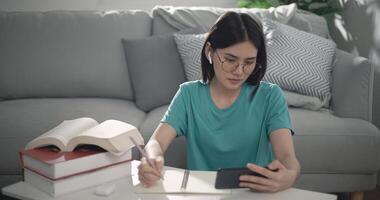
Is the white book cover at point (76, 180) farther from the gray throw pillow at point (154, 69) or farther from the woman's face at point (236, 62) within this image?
the gray throw pillow at point (154, 69)

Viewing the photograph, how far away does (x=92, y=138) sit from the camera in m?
1.27

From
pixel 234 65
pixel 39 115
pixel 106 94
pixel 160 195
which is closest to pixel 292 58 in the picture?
pixel 106 94

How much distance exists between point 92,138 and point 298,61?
52.0 inches

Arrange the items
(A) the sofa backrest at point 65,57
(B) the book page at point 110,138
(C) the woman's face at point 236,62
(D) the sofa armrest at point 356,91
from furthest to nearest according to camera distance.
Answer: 1. (A) the sofa backrest at point 65,57
2. (D) the sofa armrest at point 356,91
3. (C) the woman's face at point 236,62
4. (B) the book page at point 110,138

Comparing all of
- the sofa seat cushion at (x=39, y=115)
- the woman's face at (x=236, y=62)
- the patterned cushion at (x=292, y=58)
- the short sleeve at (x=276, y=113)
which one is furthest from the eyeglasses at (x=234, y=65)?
the patterned cushion at (x=292, y=58)

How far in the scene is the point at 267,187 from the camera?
1.18 m

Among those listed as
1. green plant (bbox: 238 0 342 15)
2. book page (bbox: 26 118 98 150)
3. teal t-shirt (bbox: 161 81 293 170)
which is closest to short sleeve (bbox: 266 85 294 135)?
teal t-shirt (bbox: 161 81 293 170)

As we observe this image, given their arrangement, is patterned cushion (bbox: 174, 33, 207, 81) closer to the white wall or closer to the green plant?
the green plant

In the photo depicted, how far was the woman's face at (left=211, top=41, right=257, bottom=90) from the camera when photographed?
1.40 m

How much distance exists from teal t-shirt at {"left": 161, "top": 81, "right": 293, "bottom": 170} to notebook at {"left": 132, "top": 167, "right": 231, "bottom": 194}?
0.87ft

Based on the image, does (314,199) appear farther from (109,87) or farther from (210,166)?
(109,87)

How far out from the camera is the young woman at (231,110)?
1.42m

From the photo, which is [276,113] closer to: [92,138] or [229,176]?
[229,176]

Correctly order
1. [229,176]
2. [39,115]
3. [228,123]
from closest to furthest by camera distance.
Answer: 1. [229,176]
2. [228,123]
3. [39,115]
